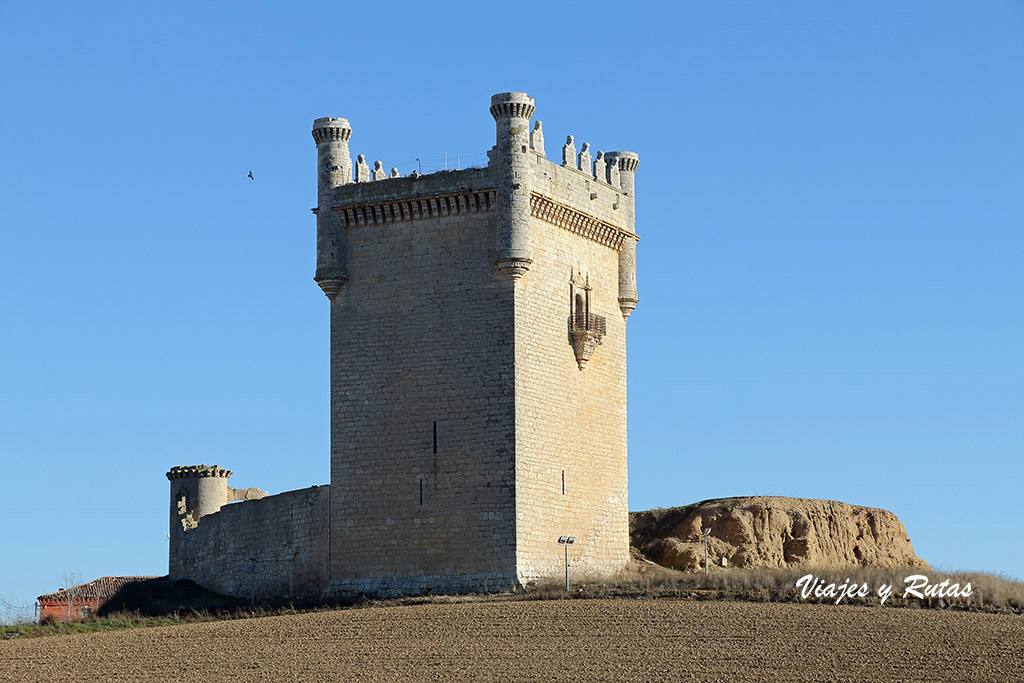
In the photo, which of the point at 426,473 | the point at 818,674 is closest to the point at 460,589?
the point at 426,473

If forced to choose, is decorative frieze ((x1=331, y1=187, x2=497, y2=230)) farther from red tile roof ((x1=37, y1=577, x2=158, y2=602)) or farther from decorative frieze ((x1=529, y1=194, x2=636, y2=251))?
red tile roof ((x1=37, y1=577, x2=158, y2=602))

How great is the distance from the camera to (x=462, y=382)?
38719 mm

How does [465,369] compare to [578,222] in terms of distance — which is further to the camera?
[578,222]

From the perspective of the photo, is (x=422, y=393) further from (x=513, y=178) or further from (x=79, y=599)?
(x=79, y=599)

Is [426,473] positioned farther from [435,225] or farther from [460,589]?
[435,225]

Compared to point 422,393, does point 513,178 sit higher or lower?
higher

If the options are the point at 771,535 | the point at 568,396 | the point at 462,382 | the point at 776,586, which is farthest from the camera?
the point at 771,535

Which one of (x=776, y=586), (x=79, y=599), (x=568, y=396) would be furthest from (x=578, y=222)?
(x=79, y=599)

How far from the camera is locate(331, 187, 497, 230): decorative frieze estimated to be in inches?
1543

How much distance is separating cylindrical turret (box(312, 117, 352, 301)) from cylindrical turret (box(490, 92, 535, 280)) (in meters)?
4.07

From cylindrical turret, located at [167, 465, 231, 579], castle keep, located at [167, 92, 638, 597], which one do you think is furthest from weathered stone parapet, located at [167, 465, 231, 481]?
castle keep, located at [167, 92, 638, 597]

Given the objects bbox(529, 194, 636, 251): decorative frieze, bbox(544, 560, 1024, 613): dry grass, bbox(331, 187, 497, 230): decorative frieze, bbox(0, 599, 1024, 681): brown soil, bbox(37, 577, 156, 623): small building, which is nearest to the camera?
bbox(0, 599, 1024, 681): brown soil

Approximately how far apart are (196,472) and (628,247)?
1700cm

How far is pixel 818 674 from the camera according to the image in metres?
28.0
